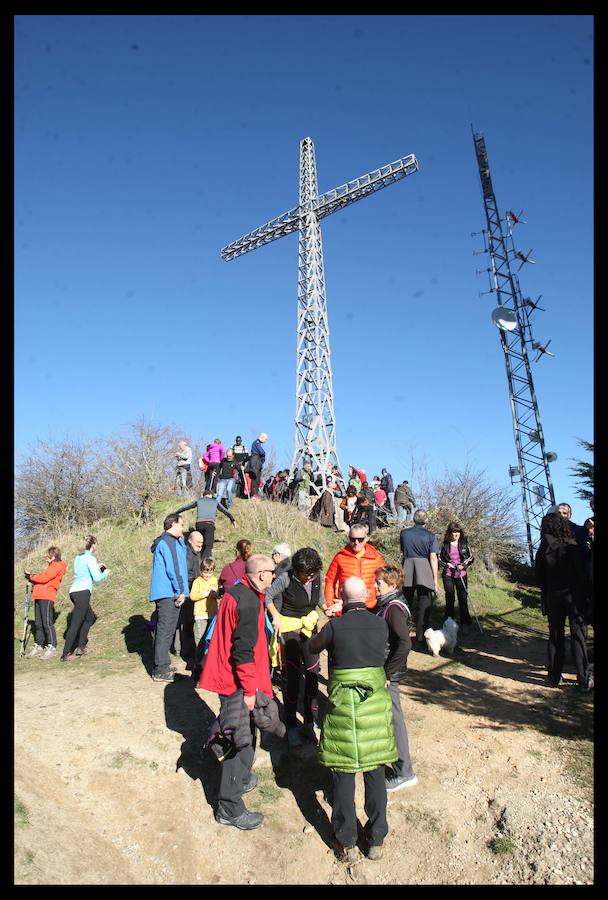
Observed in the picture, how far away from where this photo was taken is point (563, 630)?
19.8ft

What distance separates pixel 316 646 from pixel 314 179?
21020 mm

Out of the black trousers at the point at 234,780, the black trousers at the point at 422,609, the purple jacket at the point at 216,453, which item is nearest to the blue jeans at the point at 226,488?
the purple jacket at the point at 216,453

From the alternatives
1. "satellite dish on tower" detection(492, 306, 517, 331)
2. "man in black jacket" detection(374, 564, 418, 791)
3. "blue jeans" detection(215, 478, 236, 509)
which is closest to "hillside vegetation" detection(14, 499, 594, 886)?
"man in black jacket" detection(374, 564, 418, 791)

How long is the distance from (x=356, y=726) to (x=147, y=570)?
8596 mm

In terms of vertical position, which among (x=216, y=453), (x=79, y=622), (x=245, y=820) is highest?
(x=216, y=453)

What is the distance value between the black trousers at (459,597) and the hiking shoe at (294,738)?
3930 mm

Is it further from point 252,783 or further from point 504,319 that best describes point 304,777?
point 504,319

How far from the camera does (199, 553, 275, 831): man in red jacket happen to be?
157 inches

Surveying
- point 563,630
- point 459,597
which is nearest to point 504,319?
point 459,597

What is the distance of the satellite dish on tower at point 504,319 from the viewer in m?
16.5

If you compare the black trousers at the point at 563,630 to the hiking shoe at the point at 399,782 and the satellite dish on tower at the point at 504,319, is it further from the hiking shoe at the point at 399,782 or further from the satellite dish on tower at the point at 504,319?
the satellite dish on tower at the point at 504,319

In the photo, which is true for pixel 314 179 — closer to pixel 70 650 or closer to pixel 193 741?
pixel 70 650

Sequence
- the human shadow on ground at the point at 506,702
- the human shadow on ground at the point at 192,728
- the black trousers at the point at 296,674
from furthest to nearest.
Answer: the human shadow on ground at the point at 506,702 < the black trousers at the point at 296,674 < the human shadow on ground at the point at 192,728

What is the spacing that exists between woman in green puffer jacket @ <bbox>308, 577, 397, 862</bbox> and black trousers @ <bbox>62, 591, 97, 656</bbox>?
497 centimetres
